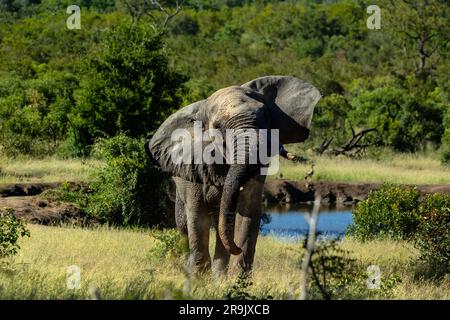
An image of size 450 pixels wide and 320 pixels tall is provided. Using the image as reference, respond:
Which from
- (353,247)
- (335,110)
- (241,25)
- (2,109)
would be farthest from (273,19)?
(353,247)

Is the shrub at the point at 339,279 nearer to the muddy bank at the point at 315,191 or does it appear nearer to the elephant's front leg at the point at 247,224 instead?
the elephant's front leg at the point at 247,224

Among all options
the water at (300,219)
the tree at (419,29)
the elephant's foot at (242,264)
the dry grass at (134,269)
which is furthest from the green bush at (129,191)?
the tree at (419,29)

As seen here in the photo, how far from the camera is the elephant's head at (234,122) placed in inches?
395

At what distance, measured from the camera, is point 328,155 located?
106 ft

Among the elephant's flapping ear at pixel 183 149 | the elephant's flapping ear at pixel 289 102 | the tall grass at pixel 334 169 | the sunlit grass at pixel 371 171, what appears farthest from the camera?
the sunlit grass at pixel 371 171

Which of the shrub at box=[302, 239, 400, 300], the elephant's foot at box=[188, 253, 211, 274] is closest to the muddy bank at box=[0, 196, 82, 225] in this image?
the elephant's foot at box=[188, 253, 211, 274]

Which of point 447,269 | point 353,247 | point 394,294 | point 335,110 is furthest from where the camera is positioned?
point 335,110

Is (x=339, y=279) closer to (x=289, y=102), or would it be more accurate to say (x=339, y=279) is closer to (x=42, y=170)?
(x=289, y=102)

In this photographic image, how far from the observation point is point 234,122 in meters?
10.4

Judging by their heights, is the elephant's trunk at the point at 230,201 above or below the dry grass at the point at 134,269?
above

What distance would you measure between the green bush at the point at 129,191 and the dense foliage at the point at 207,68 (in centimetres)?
394

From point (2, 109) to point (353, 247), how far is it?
634 inches
